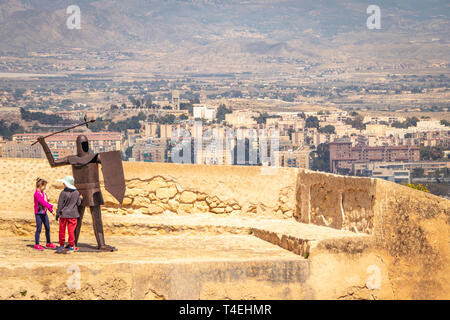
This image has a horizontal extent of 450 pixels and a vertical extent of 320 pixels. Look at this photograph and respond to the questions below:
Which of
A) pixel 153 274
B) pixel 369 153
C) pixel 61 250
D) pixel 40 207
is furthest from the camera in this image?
pixel 369 153

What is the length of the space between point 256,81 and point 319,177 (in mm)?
159910

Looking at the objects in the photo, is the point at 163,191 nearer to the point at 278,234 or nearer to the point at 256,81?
the point at 278,234

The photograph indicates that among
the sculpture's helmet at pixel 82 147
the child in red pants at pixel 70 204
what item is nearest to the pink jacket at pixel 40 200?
the child in red pants at pixel 70 204

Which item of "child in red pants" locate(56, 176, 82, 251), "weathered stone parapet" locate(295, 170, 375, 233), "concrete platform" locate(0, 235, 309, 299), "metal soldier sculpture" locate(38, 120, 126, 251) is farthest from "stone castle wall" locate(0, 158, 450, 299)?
"child in red pants" locate(56, 176, 82, 251)

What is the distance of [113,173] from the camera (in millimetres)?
7219

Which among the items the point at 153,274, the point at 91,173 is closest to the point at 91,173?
the point at 91,173

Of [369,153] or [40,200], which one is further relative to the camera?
[369,153]

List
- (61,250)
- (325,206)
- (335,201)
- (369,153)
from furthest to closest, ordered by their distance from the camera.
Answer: (369,153), (325,206), (335,201), (61,250)

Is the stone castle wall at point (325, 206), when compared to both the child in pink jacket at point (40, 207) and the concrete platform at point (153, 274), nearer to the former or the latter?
the concrete platform at point (153, 274)

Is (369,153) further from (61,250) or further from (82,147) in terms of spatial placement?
(61,250)

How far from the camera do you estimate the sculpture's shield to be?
7.17 m

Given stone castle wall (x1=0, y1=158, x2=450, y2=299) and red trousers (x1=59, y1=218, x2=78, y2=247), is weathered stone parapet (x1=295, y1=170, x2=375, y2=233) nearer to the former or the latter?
stone castle wall (x1=0, y1=158, x2=450, y2=299)

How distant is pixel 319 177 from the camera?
8.74 metres

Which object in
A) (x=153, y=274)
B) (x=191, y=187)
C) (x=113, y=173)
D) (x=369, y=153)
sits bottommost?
(x=369, y=153)
